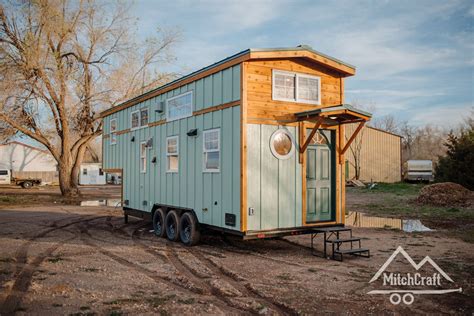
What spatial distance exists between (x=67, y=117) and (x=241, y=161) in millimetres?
20574

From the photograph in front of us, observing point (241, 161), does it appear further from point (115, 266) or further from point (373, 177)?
point (373, 177)

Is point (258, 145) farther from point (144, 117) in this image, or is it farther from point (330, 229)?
point (144, 117)

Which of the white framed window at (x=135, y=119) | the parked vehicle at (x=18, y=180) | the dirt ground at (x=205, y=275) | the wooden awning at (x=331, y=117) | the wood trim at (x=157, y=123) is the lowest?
the dirt ground at (x=205, y=275)

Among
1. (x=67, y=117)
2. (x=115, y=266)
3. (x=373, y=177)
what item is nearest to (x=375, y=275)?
(x=115, y=266)

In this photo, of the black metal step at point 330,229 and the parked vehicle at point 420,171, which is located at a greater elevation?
the parked vehicle at point 420,171

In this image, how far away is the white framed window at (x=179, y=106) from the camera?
36.6 ft

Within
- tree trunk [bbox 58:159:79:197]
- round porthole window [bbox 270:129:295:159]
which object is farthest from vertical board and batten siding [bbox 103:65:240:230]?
tree trunk [bbox 58:159:79:197]

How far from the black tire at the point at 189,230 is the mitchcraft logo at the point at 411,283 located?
4321 mm

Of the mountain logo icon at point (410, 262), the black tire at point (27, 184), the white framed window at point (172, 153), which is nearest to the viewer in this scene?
the mountain logo icon at point (410, 262)

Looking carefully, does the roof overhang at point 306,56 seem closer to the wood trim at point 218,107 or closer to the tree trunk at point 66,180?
the wood trim at point 218,107

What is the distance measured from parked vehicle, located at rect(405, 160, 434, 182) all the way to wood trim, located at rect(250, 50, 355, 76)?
32.9m

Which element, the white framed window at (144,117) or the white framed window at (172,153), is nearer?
the white framed window at (172,153)

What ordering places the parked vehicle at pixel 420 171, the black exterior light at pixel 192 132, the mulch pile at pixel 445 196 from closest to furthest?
the black exterior light at pixel 192 132 → the mulch pile at pixel 445 196 → the parked vehicle at pixel 420 171

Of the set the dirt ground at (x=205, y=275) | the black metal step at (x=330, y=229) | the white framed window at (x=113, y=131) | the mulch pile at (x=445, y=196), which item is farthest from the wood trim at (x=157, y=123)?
the mulch pile at (x=445, y=196)
